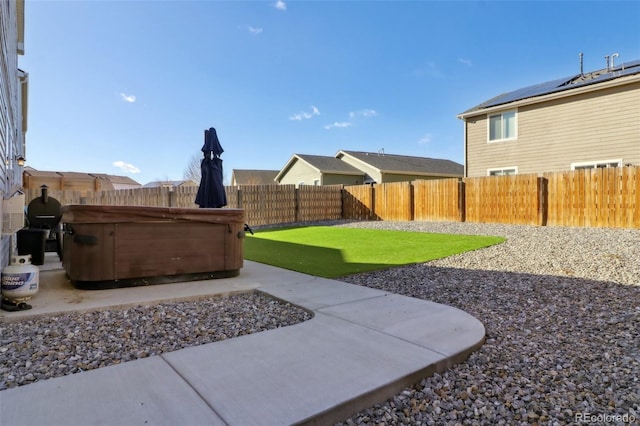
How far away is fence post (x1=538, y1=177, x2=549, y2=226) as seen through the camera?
10688 millimetres

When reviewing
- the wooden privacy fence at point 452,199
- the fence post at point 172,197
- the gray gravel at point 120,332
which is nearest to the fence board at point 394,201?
the wooden privacy fence at point 452,199

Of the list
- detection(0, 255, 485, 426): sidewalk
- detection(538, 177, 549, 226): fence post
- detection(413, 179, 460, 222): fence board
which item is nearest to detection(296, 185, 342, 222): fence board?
detection(413, 179, 460, 222): fence board

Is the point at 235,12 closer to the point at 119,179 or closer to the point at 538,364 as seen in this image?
the point at 538,364

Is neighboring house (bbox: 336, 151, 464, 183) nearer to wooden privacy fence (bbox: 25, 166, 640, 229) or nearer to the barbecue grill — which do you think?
wooden privacy fence (bbox: 25, 166, 640, 229)

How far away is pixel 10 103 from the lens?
21.7 ft

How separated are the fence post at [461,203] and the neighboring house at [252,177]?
22391mm

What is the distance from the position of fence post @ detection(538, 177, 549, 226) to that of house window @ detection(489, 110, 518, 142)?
377 cm

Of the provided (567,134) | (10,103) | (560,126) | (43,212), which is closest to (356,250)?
(43,212)

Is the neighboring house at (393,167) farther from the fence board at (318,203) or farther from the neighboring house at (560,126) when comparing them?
the neighboring house at (560,126)

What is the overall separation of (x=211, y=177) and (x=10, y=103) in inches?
149

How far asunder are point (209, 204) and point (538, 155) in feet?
39.3

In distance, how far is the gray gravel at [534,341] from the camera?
1935mm

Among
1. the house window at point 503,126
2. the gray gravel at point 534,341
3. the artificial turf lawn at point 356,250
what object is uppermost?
the house window at point 503,126

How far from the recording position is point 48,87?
49.3 feet
